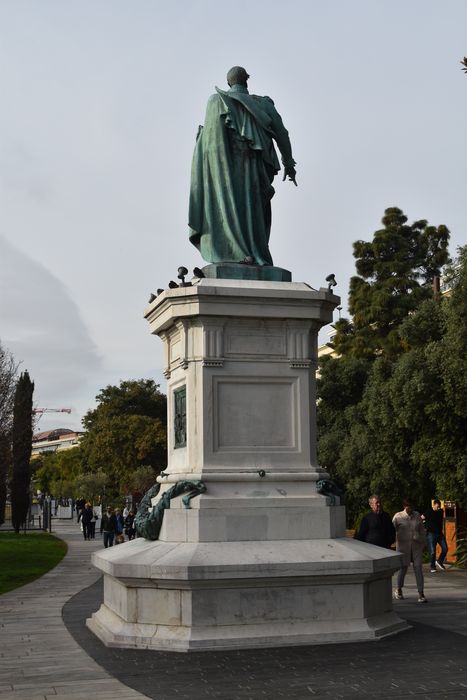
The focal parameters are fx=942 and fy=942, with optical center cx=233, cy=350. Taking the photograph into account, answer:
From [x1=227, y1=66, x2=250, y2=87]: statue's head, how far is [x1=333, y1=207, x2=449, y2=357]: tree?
78.0 ft

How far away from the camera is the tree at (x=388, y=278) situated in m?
35.7

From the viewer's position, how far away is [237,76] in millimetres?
12281

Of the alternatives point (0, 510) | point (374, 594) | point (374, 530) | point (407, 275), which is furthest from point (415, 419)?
point (0, 510)

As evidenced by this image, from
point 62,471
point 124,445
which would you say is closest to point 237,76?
point 124,445

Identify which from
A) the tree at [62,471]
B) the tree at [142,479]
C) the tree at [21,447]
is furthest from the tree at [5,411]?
the tree at [62,471]

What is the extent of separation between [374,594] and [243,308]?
135 inches

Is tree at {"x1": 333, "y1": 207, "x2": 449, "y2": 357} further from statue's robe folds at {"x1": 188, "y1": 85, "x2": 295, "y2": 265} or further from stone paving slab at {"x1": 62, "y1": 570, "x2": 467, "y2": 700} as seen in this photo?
stone paving slab at {"x1": 62, "y1": 570, "x2": 467, "y2": 700}

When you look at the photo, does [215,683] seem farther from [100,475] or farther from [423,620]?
[100,475]

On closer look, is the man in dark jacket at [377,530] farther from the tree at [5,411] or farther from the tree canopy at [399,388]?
the tree at [5,411]

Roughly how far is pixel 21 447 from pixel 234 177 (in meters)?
37.9

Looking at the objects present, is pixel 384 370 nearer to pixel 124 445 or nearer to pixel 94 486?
pixel 124 445

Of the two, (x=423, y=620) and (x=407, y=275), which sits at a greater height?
(x=407, y=275)

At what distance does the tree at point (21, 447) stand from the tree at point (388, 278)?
1720 centimetres

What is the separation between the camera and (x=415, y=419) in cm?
2241
